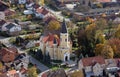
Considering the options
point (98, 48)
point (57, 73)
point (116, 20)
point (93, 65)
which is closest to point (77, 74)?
point (57, 73)

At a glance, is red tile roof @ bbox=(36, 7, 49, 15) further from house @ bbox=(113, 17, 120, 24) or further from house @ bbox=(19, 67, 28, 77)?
house @ bbox=(19, 67, 28, 77)

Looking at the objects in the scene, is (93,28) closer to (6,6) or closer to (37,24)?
(37,24)

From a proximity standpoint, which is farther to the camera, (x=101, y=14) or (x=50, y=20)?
(x=101, y=14)

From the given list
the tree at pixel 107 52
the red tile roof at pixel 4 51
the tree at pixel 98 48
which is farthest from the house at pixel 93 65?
the red tile roof at pixel 4 51

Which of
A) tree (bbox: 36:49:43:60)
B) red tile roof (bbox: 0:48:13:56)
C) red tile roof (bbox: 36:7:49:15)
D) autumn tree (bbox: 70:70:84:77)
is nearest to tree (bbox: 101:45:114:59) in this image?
autumn tree (bbox: 70:70:84:77)

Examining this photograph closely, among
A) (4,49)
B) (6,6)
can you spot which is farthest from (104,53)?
(6,6)

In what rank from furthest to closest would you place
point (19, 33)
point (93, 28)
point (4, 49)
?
point (19, 33) < point (93, 28) < point (4, 49)

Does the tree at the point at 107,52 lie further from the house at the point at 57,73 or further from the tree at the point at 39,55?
the tree at the point at 39,55
